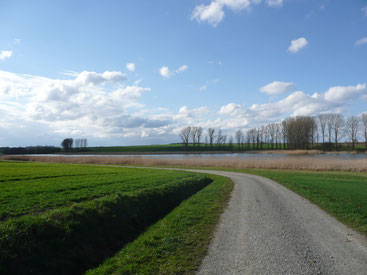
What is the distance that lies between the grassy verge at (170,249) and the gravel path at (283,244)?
0.36 m

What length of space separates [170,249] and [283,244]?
3.12 metres

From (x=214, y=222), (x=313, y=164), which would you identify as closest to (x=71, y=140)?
(x=313, y=164)

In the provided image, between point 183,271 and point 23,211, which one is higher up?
point 23,211

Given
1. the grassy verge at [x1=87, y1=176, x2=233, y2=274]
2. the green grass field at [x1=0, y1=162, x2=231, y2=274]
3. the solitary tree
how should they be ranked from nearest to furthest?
1. the grassy verge at [x1=87, y1=176, x2=233, y2=274]
2. the green grass field at [x1=0, y1=162, x2=231, y2=274]
3. the solitary tree

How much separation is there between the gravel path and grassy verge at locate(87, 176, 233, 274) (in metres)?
0.36

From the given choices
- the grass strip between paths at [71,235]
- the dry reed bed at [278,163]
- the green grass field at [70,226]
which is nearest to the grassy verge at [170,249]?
the green grass field at [70,226]

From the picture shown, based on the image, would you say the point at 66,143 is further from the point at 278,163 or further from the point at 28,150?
the point at 278,163

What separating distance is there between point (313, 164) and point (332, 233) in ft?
82.9

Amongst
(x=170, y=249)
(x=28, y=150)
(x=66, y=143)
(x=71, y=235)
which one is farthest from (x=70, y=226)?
(x=66, y=143)

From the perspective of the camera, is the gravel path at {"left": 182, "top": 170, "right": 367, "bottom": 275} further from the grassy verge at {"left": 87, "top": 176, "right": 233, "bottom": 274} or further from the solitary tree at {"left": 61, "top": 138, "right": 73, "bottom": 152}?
the solitary tree at {"left": 61, "top": 138, "right": 73, "bottom": 152}

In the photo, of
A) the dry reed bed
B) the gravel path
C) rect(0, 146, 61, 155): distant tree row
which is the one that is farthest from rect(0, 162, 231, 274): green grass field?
rect(0, 146, 61, 155): distant tree row

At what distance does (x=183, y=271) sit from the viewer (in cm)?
471

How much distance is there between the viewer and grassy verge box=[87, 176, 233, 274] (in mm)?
4922

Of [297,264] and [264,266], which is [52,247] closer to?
[264,266]
